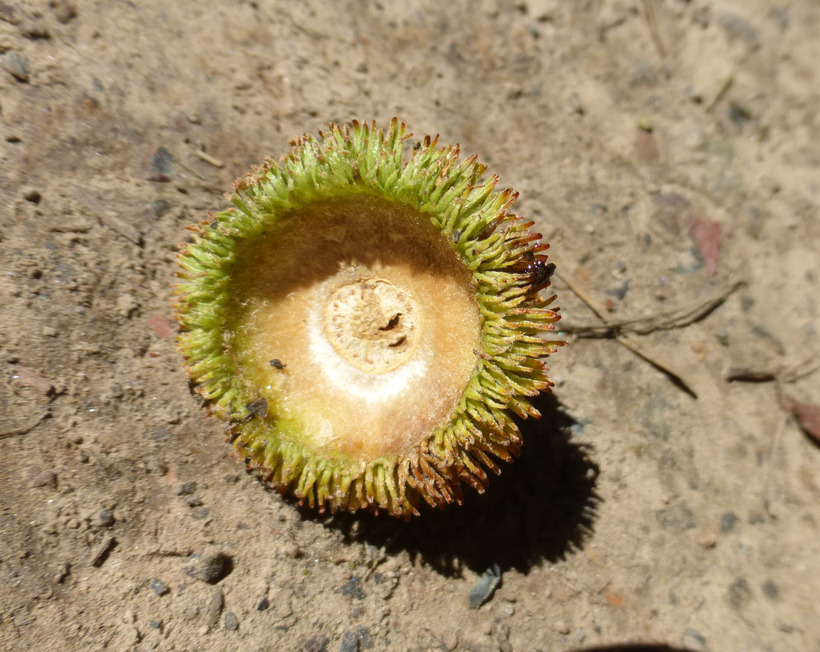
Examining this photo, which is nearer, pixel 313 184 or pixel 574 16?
pixel 313 184

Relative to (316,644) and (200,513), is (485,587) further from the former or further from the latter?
(200,513)

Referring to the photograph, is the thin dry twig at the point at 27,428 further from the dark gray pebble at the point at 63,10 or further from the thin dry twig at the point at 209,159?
the dark gray pebble at the point at 63,10

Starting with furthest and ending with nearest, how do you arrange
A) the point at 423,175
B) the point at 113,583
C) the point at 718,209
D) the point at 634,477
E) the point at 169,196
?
the point at 718,209 → the point at 634,477 → the point at 169,196 → the point at 113,583 → the point at 423,175

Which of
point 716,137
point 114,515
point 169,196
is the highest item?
point 716,137

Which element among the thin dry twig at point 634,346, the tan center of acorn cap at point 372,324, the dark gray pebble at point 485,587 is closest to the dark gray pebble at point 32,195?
the tan center of acorn cap at point 372,324

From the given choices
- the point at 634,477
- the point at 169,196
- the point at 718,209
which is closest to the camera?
the point at 169,196

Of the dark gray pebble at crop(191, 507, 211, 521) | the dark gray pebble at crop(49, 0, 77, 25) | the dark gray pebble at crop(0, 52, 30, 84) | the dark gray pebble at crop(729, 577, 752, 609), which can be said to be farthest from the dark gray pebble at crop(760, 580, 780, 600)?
the dark gray pebble at crop(49, 0, 77, 25)

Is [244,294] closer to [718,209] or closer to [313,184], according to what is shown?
[313,184]

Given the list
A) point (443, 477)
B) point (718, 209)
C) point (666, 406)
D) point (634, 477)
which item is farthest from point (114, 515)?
point (718, 209)

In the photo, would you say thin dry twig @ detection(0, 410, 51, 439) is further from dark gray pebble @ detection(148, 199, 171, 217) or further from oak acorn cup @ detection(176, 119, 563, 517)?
dark gray pebble @ detection(148, 199, 171, 217)
